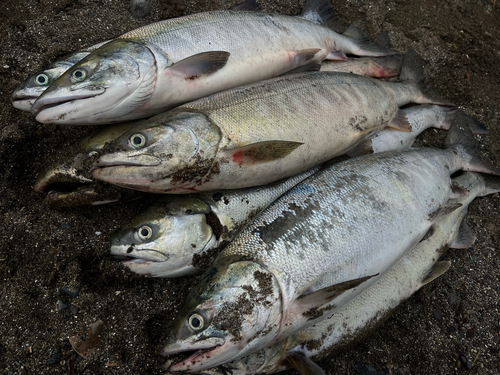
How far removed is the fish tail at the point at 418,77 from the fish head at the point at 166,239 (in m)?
3.12

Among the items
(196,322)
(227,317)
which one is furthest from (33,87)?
(227,317)

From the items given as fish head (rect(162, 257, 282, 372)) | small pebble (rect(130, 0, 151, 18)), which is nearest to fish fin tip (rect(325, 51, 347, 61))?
small pebble (rect(130, 0, 151, 18))

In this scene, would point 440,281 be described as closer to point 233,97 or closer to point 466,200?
point 466,200

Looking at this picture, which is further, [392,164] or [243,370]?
[392,164]

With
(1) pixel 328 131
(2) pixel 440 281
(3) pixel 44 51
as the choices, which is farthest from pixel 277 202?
(3) pixel 44 51

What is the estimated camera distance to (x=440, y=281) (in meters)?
3.55

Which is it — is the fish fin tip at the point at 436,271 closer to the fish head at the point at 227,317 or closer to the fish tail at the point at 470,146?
the fish tail at the point at 470,146

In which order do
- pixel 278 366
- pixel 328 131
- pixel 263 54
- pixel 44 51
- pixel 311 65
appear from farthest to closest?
1. pixel 44 51
2. pixel 311 65
3. pixel 263 54
4. pixel 328 131
5. pixel 278 366

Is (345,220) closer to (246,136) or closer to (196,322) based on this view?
(246,136)

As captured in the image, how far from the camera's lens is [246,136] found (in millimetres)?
2617

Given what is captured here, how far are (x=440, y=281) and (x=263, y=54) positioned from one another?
2.93m

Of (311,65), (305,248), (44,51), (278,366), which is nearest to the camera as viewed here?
(305,248)

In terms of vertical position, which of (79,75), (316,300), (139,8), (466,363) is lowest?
(466,363)

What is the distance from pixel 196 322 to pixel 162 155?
1140 millimetres
